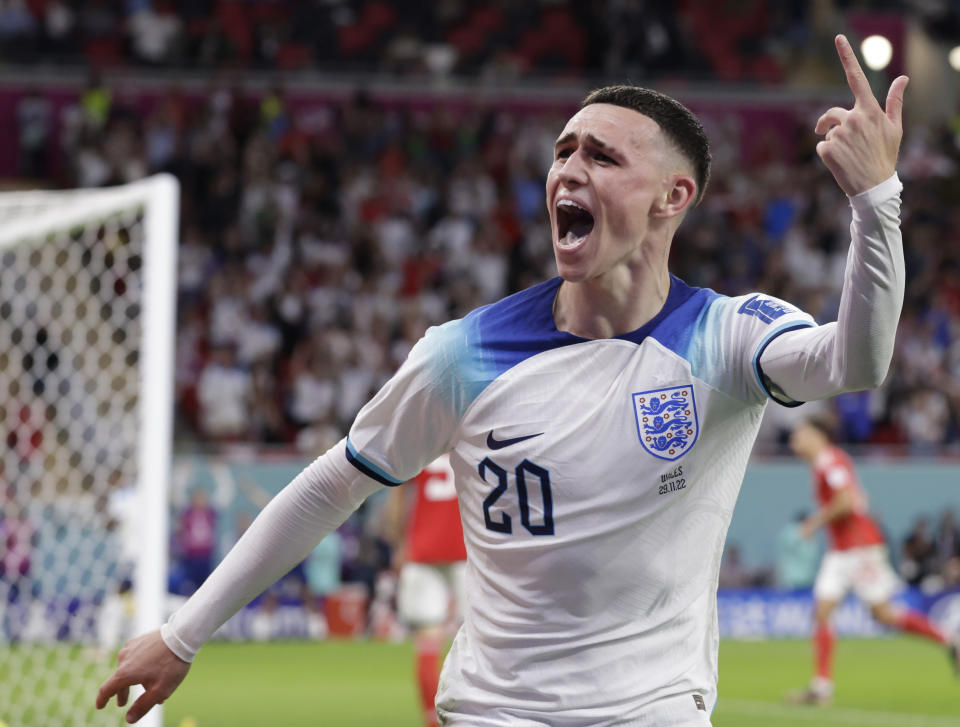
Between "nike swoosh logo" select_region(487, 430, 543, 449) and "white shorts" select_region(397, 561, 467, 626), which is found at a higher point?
"nike swoosh logo" select_region(487, 430, 543, 449)

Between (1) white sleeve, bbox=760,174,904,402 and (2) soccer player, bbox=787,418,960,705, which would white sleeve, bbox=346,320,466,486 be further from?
(2) soccer player, bbox=787,418,960,705

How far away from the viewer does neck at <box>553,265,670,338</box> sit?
338 centimetres

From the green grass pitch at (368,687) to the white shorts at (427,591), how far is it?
3.29 ft

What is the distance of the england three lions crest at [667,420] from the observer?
3246 millimetres

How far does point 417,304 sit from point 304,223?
7.21 ft

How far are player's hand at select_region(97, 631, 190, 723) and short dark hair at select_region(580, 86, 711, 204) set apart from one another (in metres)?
1.53

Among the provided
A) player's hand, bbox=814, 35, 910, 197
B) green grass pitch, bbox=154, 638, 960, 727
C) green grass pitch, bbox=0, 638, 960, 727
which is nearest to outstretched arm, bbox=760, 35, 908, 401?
player's hand, bbox=814, 35, 910, 197

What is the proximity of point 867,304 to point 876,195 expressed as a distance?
20 cm

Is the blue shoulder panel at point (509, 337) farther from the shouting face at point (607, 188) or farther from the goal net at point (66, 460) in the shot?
the goal net at point (66, 460)

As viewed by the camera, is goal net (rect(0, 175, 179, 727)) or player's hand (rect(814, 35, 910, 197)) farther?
goal net (rect(0, 175, 179, 727))

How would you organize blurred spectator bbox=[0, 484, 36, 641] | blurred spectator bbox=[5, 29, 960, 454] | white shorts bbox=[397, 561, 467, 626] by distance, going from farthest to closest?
1. blurred spectator bbox=[5, 29, 960, 454]
2. blurred spectator bbox=[0, 484, 36, 641]
3. white shorts bbox=[397, 561, 467, 626]

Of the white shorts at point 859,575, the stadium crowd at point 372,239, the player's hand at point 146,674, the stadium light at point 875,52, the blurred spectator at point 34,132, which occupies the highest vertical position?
the stadium light at point 875,52

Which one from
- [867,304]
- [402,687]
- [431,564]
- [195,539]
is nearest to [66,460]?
[402,687]

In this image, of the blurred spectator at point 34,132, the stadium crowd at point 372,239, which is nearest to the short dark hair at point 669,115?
the stadium crowd at point 372,239
